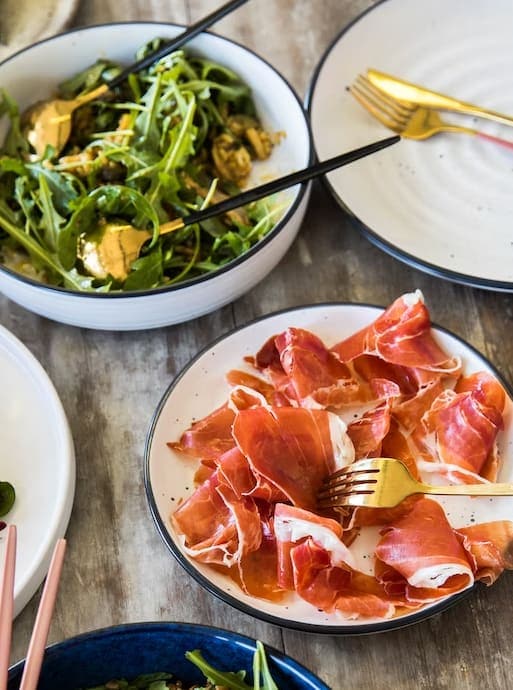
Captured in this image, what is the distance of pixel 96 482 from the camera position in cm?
134

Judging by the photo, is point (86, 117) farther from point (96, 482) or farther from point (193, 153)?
point (96, 482)

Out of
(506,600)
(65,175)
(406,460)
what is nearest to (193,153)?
(65,175)

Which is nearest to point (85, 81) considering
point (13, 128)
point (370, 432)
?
point (13, 128)

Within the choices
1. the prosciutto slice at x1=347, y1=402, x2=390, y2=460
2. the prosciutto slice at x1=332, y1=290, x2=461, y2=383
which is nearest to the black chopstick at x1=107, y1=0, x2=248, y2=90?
the prosciutto slice at x1=332, y1=290, x2=461, y2=383

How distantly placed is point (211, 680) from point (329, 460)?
0.33 meters

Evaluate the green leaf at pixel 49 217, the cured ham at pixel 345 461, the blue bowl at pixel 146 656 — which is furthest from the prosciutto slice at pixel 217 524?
the green leaf at pixel 49 217

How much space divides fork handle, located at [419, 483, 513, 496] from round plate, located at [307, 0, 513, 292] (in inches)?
14.3

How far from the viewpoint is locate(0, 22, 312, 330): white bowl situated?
4.42 feet

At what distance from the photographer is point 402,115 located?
161 cm

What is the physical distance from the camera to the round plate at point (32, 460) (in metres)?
1.23

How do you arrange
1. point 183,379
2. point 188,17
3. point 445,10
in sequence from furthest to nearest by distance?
point 188,17, point 445,10, point 183,379

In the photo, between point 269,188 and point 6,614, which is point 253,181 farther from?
point 6,614

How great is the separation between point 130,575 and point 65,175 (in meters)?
0.64

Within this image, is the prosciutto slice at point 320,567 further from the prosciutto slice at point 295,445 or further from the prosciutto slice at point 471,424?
the prosciutto slice at point 471,424
